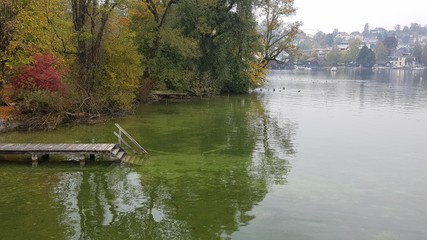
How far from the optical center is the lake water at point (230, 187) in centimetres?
1153

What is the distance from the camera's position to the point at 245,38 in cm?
4638

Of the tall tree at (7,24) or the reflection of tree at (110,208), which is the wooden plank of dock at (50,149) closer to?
the reflection of tree at (110,208)

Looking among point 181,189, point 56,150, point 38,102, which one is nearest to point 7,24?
point 38,102

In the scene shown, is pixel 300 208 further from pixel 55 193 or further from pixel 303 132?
pixel 303 132

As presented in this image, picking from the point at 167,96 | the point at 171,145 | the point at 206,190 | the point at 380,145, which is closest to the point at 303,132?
the point at 380,145

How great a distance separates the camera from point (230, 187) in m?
15.0

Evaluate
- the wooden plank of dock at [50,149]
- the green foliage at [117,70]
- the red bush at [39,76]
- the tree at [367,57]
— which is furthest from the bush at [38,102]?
the tree at [367,57]

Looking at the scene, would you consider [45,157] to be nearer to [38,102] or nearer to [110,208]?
[110,208]

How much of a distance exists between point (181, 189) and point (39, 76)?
1544cm

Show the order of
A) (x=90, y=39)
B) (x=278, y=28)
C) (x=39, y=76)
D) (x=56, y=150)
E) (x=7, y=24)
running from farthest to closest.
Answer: (x=278, y=28)
(x=90, y=39)
(x=7, y=24)
(x=39, y=76)
(x=56, y=150)

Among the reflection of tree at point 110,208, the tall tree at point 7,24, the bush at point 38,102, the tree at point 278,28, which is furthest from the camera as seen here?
the tree at point 278,28

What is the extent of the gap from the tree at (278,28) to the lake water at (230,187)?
3396cm

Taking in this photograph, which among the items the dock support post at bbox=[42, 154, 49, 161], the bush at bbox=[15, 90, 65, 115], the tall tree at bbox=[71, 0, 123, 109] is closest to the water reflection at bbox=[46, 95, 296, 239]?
the dock support post at bbox=[42, 154, 49, 161]

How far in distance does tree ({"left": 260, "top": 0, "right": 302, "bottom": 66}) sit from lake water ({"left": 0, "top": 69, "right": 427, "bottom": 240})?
34.0 meters
